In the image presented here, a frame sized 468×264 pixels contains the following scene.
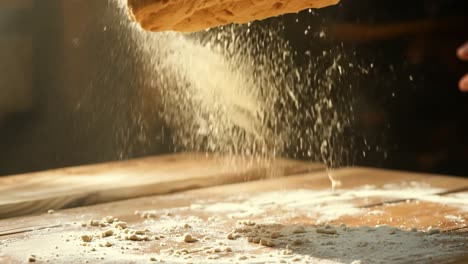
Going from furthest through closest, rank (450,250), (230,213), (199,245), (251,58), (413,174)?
(251,58)
(413,174)
(230,213)
(199,245)
(450,250)

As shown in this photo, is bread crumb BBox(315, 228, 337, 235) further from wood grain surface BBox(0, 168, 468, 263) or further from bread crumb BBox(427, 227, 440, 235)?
bread crumb BBox(427, 227, 440, 235)

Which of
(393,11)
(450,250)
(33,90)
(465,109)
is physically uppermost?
(393,11)

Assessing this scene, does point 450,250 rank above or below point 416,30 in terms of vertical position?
below

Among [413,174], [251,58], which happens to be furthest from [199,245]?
[251,58]

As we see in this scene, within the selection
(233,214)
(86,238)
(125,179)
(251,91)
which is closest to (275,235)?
(233,214)

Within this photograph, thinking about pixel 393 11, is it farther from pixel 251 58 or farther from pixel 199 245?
pixel 199 245

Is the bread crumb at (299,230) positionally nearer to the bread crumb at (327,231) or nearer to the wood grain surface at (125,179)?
the bread crumb at (327,231)

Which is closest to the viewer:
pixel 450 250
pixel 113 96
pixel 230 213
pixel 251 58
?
pixel 450 250

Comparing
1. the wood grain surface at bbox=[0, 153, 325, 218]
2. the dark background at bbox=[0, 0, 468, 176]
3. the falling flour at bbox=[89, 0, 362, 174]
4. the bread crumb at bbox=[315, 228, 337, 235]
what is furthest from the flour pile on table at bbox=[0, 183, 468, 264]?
the dark background at bbox=[0, 0, 468, 176]
